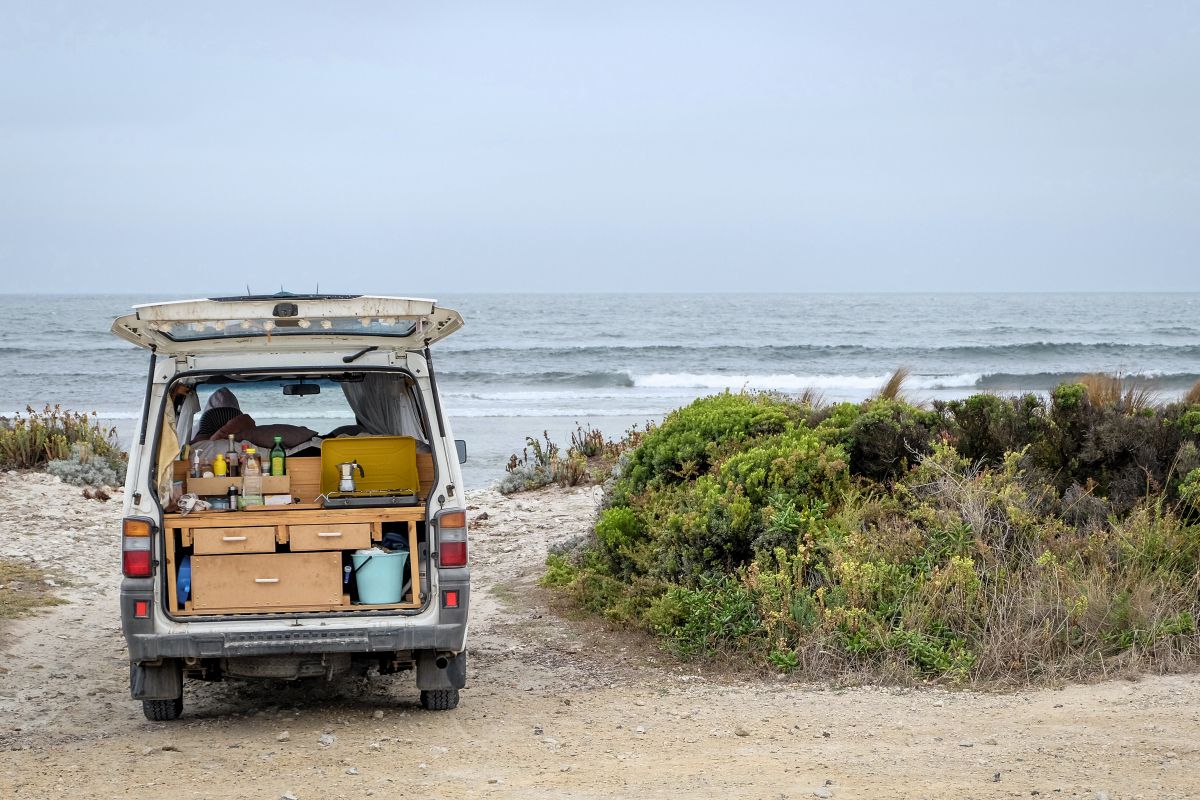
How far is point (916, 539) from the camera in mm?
7762

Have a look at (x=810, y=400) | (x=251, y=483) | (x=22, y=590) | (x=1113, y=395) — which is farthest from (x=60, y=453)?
(x=1113, y=395)

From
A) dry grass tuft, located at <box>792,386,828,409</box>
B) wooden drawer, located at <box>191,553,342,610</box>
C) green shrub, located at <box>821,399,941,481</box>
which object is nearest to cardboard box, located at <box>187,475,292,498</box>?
wooden drawer, located at <box>191,553,342,610</box>

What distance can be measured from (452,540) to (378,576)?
508 mm

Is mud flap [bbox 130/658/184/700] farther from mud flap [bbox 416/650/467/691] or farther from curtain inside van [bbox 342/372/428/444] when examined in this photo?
curtain inside van [bbox 342/372/428/444]

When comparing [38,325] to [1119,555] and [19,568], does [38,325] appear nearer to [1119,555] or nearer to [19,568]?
[19,568]

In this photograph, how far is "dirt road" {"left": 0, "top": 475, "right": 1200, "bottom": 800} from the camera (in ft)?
16.8

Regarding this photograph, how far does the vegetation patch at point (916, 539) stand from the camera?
7.06 metres

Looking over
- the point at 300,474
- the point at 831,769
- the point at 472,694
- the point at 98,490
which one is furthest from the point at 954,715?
the point at 98,490

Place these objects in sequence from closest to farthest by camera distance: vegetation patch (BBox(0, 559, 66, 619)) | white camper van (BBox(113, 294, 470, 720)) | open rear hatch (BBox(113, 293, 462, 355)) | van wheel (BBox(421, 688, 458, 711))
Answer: open rear hatch (BBox(113, 293, 462, 355)) → white camper van (BBox(113, 294, 470, 720)) → van wheel (BBox(421, 688, 458, 711)) → vegetation patch (BBox(0, 559, 66, 619))

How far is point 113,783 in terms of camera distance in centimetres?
517

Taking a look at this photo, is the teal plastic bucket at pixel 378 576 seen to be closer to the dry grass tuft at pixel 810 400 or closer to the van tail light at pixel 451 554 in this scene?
the van tail light at pixel 451 554

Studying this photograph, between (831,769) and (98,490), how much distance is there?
1140 centimetres

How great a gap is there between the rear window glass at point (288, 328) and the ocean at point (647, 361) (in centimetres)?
1093

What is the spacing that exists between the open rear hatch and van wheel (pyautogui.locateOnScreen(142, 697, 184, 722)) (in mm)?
1844
